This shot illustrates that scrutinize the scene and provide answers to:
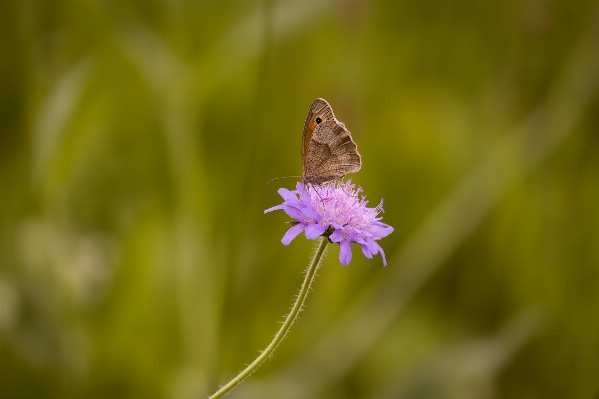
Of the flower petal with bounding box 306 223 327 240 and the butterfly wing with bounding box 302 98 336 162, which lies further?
the butterfly wing with bounding box 302 98 336 162

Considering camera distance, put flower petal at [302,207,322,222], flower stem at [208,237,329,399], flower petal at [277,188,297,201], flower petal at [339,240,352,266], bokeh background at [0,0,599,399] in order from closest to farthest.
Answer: flower stem at [208,237,329,399], flower petal at [339,240,352,266], flower petal at [302,207,322,222], flower petal at [277,188,297,201], bokeh background at [0,0,599,399]

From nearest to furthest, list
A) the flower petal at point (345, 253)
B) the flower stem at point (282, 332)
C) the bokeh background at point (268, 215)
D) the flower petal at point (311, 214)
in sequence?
the flower stem at point (282, 332) → the flower petal at point (345, 253) → the flower petal at point (311, 214) → the bokeh background at point (268, 215)

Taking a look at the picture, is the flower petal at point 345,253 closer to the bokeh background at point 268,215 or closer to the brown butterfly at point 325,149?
the brown butterfly at point 325,149

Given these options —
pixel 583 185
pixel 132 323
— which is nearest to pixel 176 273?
pixel 132 323

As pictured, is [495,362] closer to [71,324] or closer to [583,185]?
[583,185]

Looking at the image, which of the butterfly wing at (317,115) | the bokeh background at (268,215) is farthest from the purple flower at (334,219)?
the bokeh background at (268,215)

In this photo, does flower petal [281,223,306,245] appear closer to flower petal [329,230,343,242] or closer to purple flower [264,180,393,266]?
purple flower [264,180,393,266]

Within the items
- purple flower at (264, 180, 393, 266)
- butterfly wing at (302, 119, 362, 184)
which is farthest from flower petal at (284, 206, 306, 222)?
butterfly wing at (302, 119, 362, 184)
